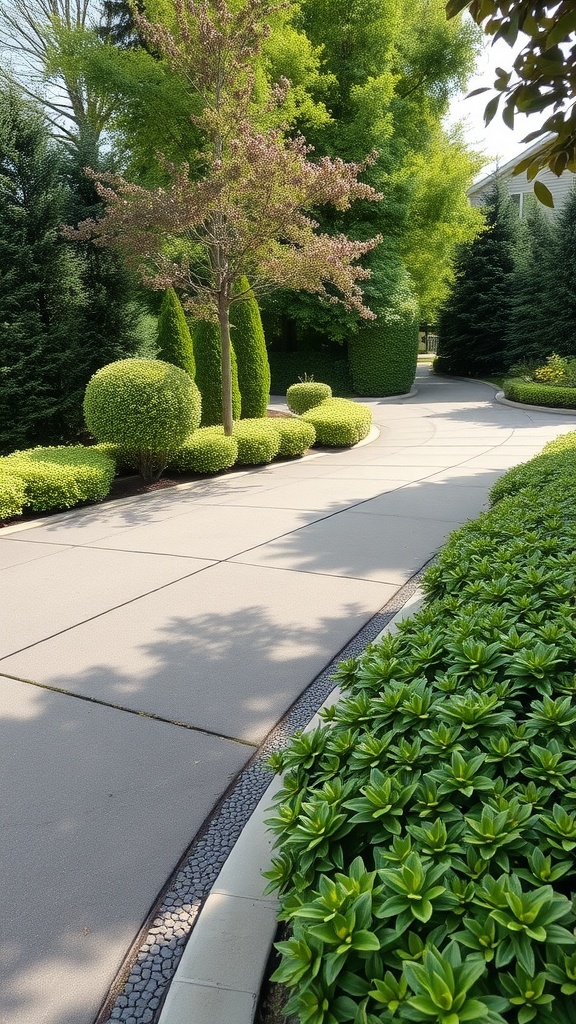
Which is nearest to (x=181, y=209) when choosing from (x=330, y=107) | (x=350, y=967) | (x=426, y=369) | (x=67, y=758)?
(x=67, y=758)

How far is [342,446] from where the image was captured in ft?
40.5

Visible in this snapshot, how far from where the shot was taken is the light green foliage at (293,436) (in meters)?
10.7

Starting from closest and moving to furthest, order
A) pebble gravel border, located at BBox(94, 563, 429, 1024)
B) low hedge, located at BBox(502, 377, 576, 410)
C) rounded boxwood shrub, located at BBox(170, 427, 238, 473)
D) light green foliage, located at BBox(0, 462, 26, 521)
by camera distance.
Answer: pebble gravel border, located at BBox(94, 563, 429, 1024) → light green foliage, located at BBox(0, 462, 26, 521) → rounded boxwood shrub, located at BBox(170, 427, 238, 473) → low hedge, located at BBox(502, 377, 576, 410)

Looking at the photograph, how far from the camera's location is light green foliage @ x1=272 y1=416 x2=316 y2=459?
10.7m

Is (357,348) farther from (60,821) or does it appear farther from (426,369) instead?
(60,821)

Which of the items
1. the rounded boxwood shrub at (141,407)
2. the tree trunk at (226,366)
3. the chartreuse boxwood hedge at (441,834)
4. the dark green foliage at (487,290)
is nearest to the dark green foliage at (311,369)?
the dark green foliage at (487,290)

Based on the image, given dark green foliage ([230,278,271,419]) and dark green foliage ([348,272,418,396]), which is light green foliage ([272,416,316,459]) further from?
dark green foliage ([348,272,418,396])

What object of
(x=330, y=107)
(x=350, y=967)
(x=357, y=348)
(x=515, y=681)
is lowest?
(x=350, y=967)

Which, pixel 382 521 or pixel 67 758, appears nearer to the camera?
pixel 67 758

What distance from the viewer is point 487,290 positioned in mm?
25516

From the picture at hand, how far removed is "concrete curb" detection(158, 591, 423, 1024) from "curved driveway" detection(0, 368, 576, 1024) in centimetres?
23

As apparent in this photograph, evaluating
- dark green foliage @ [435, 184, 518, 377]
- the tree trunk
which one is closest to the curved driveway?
the tree trunk

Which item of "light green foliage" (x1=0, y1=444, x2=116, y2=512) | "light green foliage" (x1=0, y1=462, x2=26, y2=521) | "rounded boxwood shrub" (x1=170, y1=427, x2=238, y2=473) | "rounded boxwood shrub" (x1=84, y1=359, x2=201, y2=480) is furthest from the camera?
"rounded boxwood shrub" (x1=170, y1=427, x2=238, y2=473)

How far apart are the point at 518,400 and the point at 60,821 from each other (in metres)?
17.7
